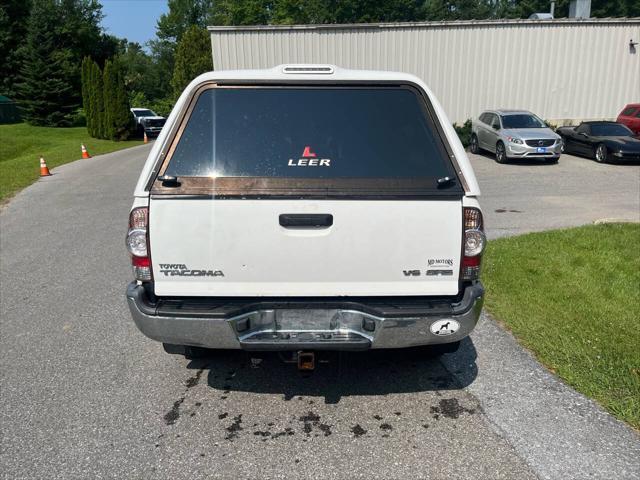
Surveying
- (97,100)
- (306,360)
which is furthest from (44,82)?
(306,360)

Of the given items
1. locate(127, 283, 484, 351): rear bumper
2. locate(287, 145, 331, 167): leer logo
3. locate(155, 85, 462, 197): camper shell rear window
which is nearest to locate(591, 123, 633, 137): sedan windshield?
locate(155, 85, 462, 197): camper shell rear window

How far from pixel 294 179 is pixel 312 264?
520mm

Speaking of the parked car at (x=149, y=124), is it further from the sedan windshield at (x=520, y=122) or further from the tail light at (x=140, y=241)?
the tail light at (x=140, y=241)

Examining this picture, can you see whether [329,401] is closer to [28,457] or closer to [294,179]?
[294,179]

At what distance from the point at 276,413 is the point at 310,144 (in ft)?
5.83

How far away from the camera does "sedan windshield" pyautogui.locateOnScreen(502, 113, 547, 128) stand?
1827 cm

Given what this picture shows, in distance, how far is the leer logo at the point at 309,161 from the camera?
3.28m

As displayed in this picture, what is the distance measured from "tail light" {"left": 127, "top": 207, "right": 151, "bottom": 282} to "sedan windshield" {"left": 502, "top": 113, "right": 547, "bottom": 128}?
17.3m

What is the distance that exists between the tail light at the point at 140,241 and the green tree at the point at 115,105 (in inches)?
1129

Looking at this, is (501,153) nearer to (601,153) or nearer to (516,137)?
(516,137)

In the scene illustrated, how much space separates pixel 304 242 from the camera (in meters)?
3.13

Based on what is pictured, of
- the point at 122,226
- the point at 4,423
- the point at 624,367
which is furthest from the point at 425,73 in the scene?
the point at 4,423

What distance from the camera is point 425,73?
2288cm

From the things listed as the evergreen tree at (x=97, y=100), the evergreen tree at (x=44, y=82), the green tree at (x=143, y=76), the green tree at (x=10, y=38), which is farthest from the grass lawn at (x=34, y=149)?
the green tree at (x=143, y=76)
